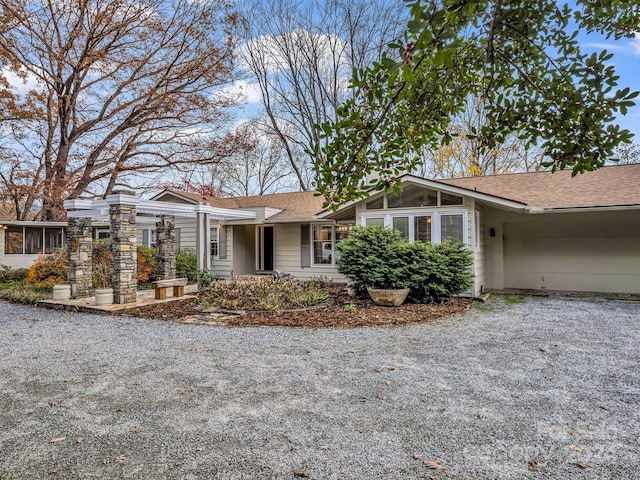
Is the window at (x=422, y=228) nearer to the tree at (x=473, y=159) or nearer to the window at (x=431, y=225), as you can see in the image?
the window at (x=431, y=225)

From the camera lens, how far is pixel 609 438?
2.82 m

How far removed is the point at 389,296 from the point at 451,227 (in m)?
2.46

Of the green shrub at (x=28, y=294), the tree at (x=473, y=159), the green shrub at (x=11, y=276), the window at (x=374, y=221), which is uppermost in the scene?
the tree at (x=473, y=159)

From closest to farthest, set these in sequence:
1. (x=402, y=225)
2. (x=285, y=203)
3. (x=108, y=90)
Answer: (x=402, y=225) → (x=285, y=203) → (x=108, y=90)

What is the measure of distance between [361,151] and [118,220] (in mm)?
8214

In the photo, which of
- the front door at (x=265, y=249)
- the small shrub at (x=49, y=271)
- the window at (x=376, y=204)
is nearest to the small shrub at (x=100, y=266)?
the small shrub at (x=49, y=271)

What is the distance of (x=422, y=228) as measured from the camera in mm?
9633

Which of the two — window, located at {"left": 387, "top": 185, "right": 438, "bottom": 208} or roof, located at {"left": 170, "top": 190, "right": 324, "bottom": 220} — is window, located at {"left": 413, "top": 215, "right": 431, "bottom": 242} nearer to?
window, located at {"left": 387, "top": 185, "right": 438, "bottom": 208}

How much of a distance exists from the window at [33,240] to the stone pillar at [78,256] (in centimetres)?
934

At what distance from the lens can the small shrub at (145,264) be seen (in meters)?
12.4

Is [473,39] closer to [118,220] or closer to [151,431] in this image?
[151,431]

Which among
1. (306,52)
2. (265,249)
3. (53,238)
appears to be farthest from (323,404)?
(306,52)

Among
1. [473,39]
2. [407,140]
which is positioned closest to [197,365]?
[407,140]

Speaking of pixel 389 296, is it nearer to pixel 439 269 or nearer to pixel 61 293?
pixel 439 269
